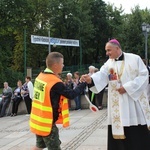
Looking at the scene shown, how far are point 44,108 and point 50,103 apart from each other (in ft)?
0.34

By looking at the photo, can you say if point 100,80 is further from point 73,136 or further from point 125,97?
point 73,136

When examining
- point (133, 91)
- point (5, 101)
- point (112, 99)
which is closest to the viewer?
point (133, 91)

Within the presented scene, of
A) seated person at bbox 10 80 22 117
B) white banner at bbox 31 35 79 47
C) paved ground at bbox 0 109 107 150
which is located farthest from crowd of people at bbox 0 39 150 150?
white banner at bbox 31 35 79 47

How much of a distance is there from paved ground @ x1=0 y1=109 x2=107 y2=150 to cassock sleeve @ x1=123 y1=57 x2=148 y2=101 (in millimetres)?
2234

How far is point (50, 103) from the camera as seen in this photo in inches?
180

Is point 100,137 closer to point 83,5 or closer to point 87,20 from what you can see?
point 87,20

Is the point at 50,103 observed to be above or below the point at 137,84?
below

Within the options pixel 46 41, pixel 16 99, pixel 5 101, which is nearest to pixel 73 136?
pixel 16 99

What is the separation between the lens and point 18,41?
146ft

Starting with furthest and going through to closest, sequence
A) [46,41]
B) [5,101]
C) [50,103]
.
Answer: [46,41] → [5,101] → [50,103]

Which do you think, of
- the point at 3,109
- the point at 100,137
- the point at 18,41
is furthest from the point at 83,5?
the point at 100,137

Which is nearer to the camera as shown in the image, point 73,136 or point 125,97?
point 125,97

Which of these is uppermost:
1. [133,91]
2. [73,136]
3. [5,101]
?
[133,91]

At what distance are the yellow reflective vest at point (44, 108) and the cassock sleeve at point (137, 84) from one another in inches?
37.9
